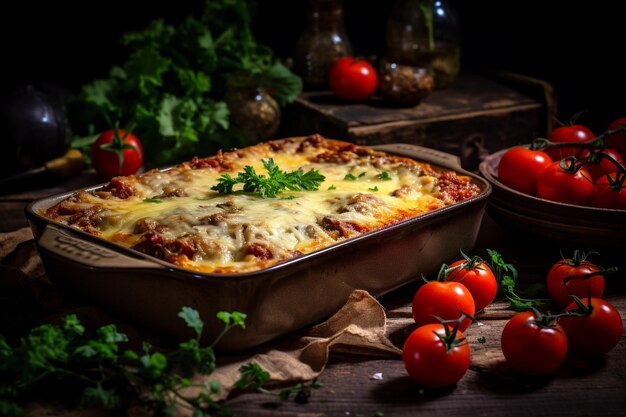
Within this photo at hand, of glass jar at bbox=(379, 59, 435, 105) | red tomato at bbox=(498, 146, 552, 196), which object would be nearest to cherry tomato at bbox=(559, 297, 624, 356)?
red tomato at bbox=(498, 146, 552, 196)

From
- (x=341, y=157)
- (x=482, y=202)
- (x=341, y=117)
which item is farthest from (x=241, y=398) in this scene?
(x=341, y=117)

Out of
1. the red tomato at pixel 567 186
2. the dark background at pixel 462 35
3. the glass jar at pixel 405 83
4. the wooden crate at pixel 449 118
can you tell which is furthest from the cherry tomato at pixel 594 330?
the dark background at pixel 462 35

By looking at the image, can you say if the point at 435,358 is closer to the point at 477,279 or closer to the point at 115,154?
the point at 477,279

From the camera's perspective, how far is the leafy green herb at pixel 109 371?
2.06 meters

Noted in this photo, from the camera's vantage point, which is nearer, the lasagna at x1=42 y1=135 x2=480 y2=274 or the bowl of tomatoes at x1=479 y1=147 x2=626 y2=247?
the lasagna at x1=42 y1=135 x2=480 y2=274

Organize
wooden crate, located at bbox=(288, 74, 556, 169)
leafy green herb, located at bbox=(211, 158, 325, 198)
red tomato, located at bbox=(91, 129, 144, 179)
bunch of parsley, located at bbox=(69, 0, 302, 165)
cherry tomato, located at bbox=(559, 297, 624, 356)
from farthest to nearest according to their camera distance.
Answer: bunch of parsley, located at bbox=(69, 0, 302, 165) → wooden crate, located at bbox=(288, 74, 556, 169) → red tomato, located at bbox=(91, 129, 144, 179) → leafy green herb, located at bbox=(211, 158, 325, 198) → cherry tomato, located at bbox=(559, 297, 624, 356)

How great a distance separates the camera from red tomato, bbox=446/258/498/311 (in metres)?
2.65

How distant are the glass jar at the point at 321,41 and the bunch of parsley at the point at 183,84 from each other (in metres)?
0.29

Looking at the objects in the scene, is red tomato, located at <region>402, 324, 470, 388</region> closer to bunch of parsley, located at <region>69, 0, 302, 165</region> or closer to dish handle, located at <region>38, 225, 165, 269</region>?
dish handle, located at <region>38, 225, 165, 269</region>

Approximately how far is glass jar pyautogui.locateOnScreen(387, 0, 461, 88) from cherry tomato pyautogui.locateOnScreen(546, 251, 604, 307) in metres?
2.30

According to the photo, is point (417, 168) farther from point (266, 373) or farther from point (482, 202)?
point (266, 373)

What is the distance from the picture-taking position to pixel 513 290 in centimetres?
297

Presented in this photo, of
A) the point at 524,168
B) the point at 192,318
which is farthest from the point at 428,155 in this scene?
the point at 192,318

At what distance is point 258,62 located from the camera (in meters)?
4.55
